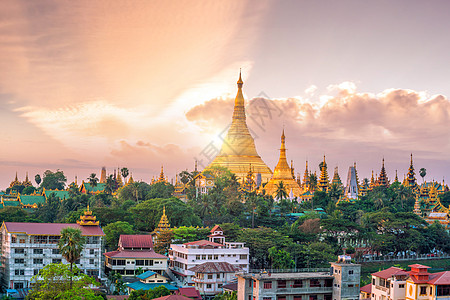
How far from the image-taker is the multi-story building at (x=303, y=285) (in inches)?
1734

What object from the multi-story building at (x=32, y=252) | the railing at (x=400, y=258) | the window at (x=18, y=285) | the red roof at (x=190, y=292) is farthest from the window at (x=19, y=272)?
the railing at (x=400, y=258)

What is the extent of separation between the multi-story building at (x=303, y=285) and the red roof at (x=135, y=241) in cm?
1560

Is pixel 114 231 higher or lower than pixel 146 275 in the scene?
higher

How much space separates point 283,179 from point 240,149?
9976 millimetres

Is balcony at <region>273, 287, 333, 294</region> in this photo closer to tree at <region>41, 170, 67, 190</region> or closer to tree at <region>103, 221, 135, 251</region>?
tree at <region>103, 221, 135, 251</region>

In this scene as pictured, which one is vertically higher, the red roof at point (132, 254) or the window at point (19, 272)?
the red roof at point (132, 254)

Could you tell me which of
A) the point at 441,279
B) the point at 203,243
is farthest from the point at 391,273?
the point at 203,243

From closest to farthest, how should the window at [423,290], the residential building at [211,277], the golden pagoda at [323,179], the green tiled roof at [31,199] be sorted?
the window at [423,290] → the residential building at [211,277] → the green tiled roof at [31,199] → the golden pagoda at [323,179]

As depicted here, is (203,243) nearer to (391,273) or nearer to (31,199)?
(391,273)

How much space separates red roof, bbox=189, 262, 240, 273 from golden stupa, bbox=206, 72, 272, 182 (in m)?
54.8

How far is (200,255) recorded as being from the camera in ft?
190

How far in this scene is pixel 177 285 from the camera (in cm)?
5659

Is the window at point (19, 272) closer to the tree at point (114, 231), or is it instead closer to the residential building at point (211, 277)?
the tree at point (114, 231)

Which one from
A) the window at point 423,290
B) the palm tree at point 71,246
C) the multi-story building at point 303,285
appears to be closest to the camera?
the window at point 423,290
